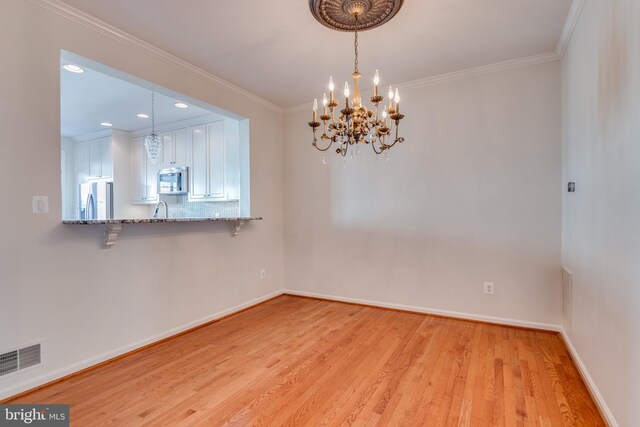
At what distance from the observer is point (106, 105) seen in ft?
13.3

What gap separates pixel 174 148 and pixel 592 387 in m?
5.33

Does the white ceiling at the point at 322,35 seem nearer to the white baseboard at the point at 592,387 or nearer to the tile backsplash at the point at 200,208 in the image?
the tile backsplash at the point at 200,208

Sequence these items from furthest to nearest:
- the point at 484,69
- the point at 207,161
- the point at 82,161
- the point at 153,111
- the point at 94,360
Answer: the point at 82,161 < the point at 207,161 < the point at 153,111 < the point at 484,69 < the point at 94,360

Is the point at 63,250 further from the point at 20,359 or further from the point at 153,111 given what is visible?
the point at 153,111

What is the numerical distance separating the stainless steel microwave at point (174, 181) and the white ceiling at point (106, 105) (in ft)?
2.50

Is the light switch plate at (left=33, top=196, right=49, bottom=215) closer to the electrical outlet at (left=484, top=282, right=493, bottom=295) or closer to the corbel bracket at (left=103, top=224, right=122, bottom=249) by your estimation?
→ the corbel bracket at (left=103, top=224, right=122, bottom=249)

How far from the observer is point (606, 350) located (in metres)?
1.73

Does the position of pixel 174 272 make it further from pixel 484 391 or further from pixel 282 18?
pixel 484 391

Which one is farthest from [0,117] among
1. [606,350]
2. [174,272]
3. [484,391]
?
[606,350]

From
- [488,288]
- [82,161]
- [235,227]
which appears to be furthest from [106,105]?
[488,288]

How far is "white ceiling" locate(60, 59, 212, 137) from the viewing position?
11.0 feet

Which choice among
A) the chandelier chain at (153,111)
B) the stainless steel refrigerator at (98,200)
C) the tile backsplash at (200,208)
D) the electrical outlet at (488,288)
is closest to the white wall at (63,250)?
the chandelier chain at (153,111)

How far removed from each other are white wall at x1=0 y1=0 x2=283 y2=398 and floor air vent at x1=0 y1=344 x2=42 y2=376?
0.04 meters

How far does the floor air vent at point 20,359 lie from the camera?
1.88m
